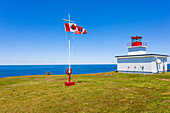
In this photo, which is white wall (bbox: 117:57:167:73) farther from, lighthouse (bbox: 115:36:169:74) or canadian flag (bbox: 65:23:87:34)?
canadian flag (bbox: 65:23:87:34)

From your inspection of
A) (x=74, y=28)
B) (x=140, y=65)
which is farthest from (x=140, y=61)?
(x=74, y=28)

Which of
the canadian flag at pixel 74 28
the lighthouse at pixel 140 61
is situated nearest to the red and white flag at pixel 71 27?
the canadian flag at pixel 74 28

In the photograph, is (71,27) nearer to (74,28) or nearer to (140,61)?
(74,28)

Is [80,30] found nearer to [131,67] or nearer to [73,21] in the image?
[73,21]

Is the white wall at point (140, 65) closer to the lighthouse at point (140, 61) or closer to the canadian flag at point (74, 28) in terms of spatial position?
the lighthouse at point (140, 61)

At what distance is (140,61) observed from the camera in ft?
98.6

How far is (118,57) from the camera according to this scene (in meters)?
34.4

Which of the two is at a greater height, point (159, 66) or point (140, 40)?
point (140, 40)

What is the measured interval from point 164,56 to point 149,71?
732cm

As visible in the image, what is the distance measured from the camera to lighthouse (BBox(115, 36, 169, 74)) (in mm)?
28547

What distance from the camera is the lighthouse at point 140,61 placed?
93.7 feet

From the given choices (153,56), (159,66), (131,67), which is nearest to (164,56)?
(159,66)

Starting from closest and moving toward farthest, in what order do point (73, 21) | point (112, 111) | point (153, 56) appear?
point (112, 111) < point (73, 21) < point (153, 56)

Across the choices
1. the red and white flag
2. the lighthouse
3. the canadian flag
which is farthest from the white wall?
the red and white flag
